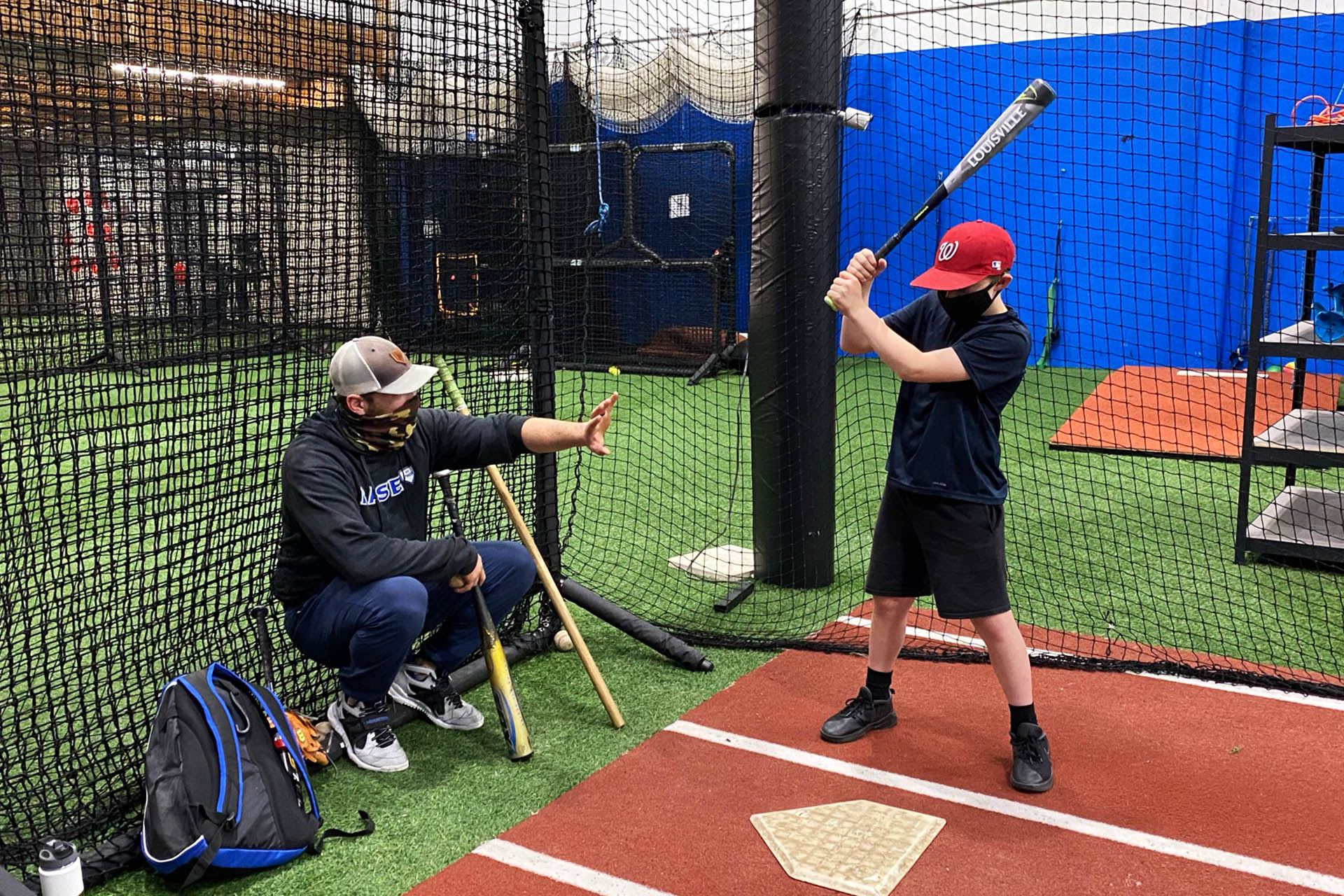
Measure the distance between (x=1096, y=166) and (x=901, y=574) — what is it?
8474mm

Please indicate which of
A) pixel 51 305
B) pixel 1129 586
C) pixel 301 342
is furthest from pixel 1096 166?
pixel 51 305

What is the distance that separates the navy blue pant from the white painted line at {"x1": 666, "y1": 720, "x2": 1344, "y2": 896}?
68 centimetres

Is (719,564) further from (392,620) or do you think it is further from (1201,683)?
(392,620)

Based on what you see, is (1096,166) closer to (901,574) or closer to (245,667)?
(901,574)

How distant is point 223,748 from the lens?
107 inches

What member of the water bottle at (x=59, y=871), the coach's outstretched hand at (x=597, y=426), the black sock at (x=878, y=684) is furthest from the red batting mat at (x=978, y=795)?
the coach's outstretched hand at (x=597, y=426)

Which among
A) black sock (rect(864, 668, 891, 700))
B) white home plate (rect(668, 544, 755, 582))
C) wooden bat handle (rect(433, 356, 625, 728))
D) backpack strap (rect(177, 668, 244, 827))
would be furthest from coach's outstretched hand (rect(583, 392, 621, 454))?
white home plate (rect(668, 544, 755, 582))

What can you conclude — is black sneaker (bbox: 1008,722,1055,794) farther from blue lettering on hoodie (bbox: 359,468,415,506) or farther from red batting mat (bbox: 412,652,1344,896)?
blue lettering on hoodie (bbox: 359,468,415,506)

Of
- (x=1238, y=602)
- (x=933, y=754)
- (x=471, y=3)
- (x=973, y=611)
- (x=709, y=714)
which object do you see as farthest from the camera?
(x=1238, y=602)

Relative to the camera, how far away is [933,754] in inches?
128

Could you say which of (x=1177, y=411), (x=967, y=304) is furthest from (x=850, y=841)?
(x=1177, y=411)

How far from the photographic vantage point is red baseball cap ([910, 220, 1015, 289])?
9.49ft

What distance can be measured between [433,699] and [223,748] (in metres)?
0.87

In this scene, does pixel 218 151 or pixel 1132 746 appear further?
pixel 218 151
